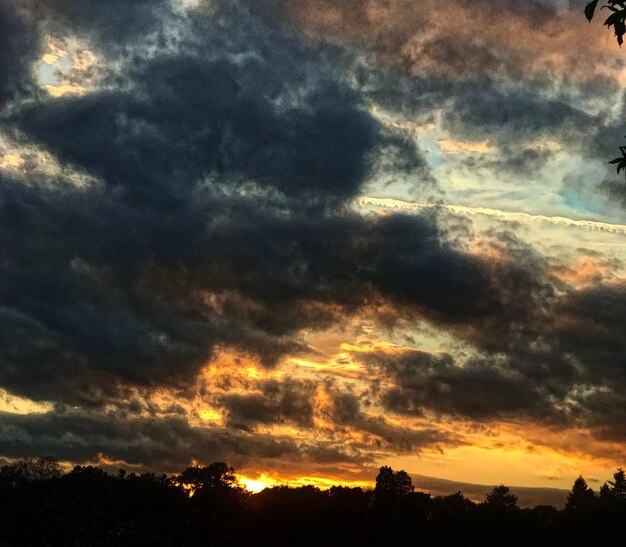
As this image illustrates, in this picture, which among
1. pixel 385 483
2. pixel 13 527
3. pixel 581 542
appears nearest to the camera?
pixel 13 527

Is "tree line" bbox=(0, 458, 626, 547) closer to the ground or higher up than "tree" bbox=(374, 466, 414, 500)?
closer to the ground

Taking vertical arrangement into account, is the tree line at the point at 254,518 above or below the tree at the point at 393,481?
below

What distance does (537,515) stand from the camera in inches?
4097

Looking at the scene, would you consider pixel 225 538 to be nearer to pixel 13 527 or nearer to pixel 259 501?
pixel 259 501

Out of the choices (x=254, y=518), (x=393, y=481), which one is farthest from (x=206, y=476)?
(x=254, y=518)

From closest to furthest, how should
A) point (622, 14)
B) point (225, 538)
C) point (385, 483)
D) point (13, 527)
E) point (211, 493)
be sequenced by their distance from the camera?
1. point (622, 14)
2. point (13, 527)
3. point (225, 538)
4. point (211, 493)
5. point (385, 483)

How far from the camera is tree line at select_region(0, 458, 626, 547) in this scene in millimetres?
82562

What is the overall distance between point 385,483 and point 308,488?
35358mm

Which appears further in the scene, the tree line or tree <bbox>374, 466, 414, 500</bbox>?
tree <bbox>374, 466, 414, 500</bbox>

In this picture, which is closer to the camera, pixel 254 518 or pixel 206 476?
pixel 254 518

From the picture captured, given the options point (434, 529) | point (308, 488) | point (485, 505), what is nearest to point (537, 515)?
point (485, 505)

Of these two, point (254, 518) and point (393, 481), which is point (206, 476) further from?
point (254, 518)

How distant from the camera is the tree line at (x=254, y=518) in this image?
8256 centimetres

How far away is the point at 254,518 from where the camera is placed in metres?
92.7
